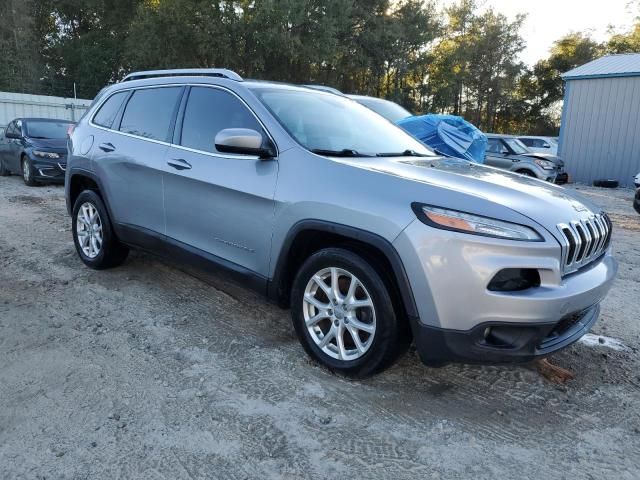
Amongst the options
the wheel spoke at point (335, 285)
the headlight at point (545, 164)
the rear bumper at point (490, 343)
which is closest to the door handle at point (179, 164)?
the wheel spoke at point (335, 285)

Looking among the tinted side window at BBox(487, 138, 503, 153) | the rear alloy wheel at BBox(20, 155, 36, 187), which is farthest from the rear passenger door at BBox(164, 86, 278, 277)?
the tinted side window at BBox(487, 138, 503, 153)

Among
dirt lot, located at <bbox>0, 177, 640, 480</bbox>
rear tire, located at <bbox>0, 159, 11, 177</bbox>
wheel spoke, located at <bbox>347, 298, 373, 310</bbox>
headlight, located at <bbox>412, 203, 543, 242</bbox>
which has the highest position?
headlight, located at <bbox>412, 203, 543, 242</bbox>

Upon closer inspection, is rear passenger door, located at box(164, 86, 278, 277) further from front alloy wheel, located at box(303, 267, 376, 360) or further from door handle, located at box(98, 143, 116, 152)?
door handle, located at box(98, 143, 116, 152)

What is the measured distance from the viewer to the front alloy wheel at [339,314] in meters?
2.86

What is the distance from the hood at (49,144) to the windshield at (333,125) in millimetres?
8665

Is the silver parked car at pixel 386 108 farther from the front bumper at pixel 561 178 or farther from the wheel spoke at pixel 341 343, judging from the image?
the front bumper at pixel 561 178

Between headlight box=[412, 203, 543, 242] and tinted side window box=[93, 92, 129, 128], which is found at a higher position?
tinted side window box=[93, 92, 129, 128]

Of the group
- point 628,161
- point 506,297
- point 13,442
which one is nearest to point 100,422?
point 13,442

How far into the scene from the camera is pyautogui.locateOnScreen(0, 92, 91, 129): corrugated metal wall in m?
18.1

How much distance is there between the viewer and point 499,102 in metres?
41.4

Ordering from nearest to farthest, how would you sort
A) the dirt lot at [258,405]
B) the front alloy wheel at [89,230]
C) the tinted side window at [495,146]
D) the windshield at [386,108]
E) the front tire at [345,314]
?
1. the dirt lot at [258,405]
2. the front tire at [345,314]
3. the front alloy wheel at [89,230]
4. the windshield at [386,108]
5. the tinted side window at [495,146]

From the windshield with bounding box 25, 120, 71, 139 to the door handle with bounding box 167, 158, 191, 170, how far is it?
8921 millimetres

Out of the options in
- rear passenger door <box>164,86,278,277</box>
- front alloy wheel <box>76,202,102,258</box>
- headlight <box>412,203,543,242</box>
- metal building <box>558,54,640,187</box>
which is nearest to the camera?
headlight <box>412,203,543,242</box>

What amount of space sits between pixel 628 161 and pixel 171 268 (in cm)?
1556
